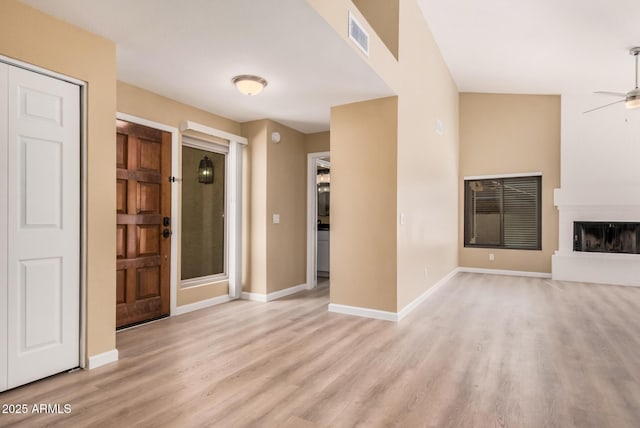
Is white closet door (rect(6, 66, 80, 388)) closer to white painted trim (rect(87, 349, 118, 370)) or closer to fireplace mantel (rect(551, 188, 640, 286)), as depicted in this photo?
white painted trim (rect(87, 349, 118, 370))

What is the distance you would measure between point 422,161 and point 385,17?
1.87 meters

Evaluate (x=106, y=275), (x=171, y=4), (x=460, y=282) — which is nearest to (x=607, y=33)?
(x=460, y=282)

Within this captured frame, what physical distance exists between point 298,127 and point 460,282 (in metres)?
3.81

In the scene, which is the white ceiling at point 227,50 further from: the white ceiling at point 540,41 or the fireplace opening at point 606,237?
the fireplace opening at point 606,237

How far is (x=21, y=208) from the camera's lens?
2.34 m

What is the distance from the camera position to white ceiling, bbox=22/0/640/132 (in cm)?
246

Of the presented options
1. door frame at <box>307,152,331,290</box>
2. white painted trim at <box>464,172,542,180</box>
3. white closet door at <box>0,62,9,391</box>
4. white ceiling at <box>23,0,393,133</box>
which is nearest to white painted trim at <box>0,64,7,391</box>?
white closet door at <box>0,62,9,391</box>

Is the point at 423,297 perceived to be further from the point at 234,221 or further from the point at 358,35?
the point at 358,35

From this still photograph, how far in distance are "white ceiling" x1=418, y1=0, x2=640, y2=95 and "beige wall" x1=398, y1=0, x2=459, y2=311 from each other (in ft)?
1.15

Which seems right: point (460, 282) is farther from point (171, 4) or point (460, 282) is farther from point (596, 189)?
Result: point (171, 4)

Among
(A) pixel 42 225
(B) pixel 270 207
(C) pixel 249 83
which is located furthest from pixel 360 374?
(B) pixel 270 207

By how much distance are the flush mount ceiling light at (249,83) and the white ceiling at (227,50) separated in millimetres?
78

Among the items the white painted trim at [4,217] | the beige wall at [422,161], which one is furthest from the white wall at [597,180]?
the white painted trim at [4,217]

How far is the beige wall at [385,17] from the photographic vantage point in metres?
4.03
